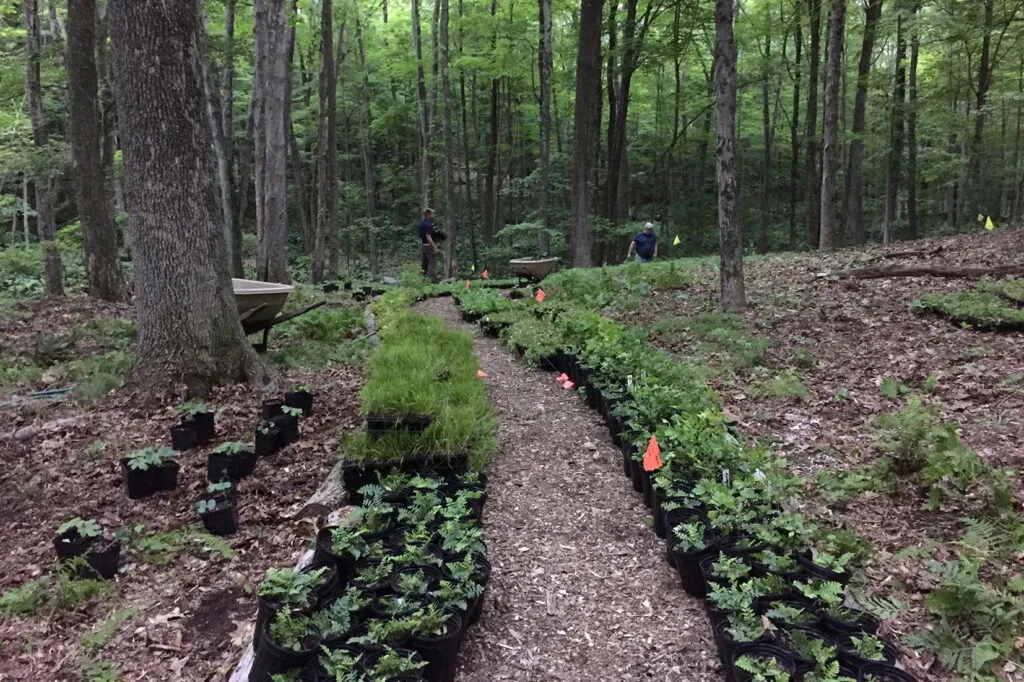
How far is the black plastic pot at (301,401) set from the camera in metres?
5.13

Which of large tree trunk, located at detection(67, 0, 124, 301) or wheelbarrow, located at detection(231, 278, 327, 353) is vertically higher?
large tree trunk, located at detection(67, 0, 124, 301)

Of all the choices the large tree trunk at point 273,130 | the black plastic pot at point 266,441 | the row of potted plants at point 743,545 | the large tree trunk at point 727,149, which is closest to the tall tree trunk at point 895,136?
the large tree trunk at point 727,149

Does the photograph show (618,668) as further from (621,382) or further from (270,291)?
(270,291)

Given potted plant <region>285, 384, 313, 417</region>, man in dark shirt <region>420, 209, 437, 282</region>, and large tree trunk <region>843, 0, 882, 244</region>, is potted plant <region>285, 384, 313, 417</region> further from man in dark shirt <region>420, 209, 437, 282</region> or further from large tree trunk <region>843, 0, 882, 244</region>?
large tree trunk <region>843, 0, 882, 244</region>

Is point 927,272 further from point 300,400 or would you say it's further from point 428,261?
point 428,261

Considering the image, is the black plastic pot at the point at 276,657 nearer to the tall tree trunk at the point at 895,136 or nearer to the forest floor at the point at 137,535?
the forest floor at the point at 137,535

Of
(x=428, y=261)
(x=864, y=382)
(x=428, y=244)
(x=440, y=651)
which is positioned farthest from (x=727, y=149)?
(x=428, y=261)

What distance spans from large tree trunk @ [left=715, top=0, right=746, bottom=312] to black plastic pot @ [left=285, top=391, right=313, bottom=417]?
16.6ft

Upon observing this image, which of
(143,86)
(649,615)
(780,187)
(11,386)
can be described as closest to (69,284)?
(11,386)

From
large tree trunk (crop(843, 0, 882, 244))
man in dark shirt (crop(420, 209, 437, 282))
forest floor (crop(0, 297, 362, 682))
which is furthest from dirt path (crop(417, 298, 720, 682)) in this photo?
large tree trunk (crop(843, 0, 882, 244))

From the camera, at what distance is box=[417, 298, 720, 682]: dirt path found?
257cm

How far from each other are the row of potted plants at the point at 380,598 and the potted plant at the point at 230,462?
1.36 meters

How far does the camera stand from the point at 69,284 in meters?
15.5

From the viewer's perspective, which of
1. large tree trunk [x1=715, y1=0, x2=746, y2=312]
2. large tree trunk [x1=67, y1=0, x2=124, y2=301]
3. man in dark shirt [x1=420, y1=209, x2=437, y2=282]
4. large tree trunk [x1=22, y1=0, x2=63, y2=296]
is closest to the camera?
large tree trunk [x1=715, y1=0, x2=746, y2=312]
